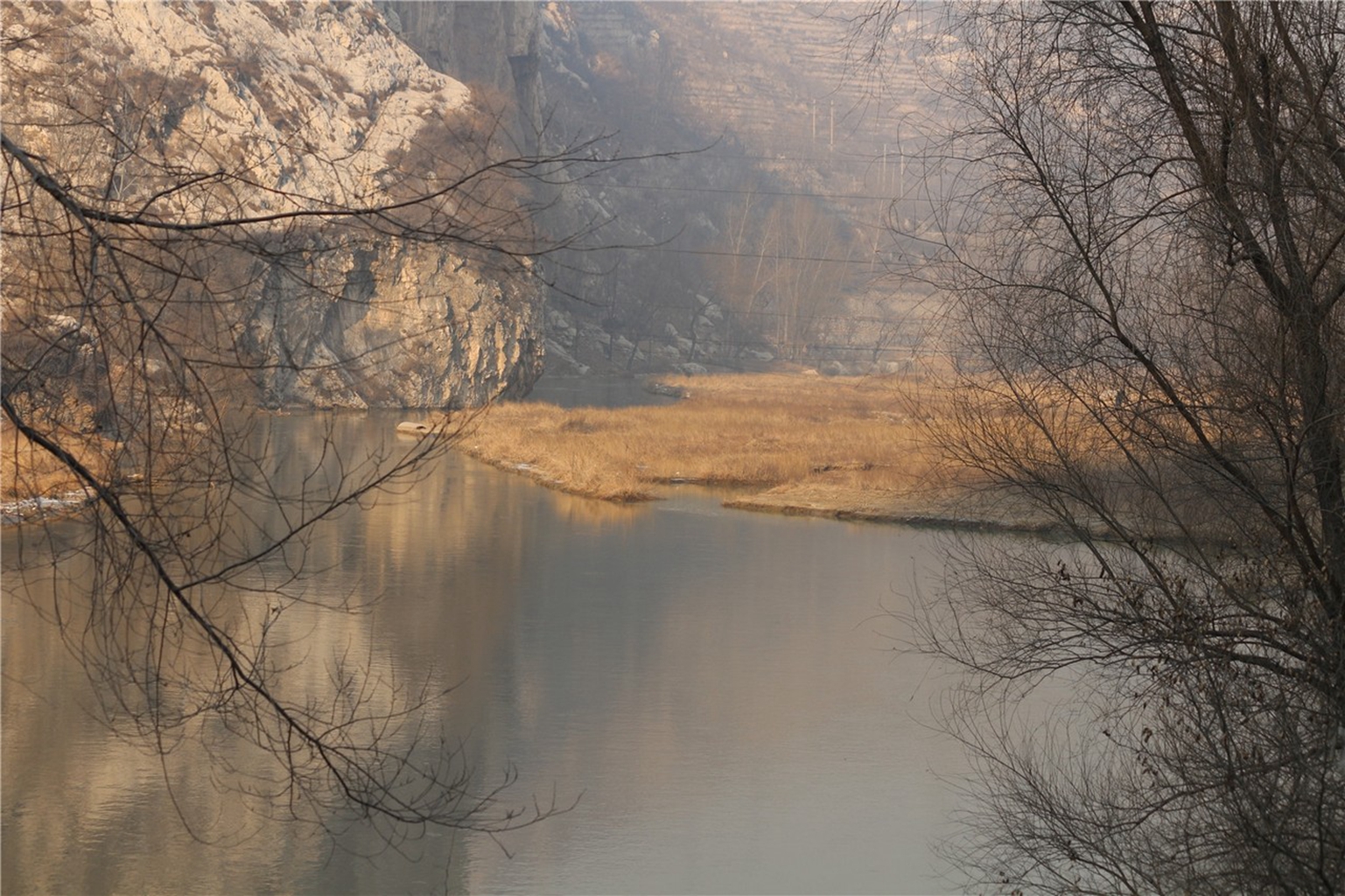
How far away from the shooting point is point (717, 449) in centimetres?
2730

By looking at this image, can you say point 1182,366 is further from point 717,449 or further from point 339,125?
point 339,125

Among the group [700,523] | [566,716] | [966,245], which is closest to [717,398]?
[700,523]

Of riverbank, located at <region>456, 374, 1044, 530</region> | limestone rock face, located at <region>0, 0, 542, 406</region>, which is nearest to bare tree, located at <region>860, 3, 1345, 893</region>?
riverbank, located at <region>456, 374, 1044, 530</region>

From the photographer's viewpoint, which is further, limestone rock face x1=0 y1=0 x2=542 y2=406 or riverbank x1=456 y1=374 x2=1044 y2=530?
limestone rock face x1=0 y1=0 x2=542 y2=406

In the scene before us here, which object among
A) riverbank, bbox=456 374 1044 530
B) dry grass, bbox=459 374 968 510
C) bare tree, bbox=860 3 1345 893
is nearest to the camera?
bare tree, bbox=860 3 1345 893

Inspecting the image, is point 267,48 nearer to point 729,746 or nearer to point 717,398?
point 717,398

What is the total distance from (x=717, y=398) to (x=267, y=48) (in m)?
15.6

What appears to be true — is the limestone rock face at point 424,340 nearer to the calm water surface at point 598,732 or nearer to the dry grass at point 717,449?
the dry grass at point 717,449

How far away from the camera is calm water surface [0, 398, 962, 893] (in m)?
8.21

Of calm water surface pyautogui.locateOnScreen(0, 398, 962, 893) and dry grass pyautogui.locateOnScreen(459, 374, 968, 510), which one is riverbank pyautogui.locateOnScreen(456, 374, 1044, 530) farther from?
calm water surface pyautogui.locateOnScreen(0, 398, 962, 893)

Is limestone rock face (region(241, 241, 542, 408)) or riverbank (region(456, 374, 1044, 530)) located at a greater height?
limestone rock face (region(241, 241, 542, 408))

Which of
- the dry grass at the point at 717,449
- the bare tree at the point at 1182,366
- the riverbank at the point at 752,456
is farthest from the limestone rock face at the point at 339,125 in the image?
the bare tree at the point at 1182,366

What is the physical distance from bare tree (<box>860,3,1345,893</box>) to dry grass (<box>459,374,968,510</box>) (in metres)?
10.5

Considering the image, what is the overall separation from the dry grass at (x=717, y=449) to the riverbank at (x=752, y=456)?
0.11 ft
